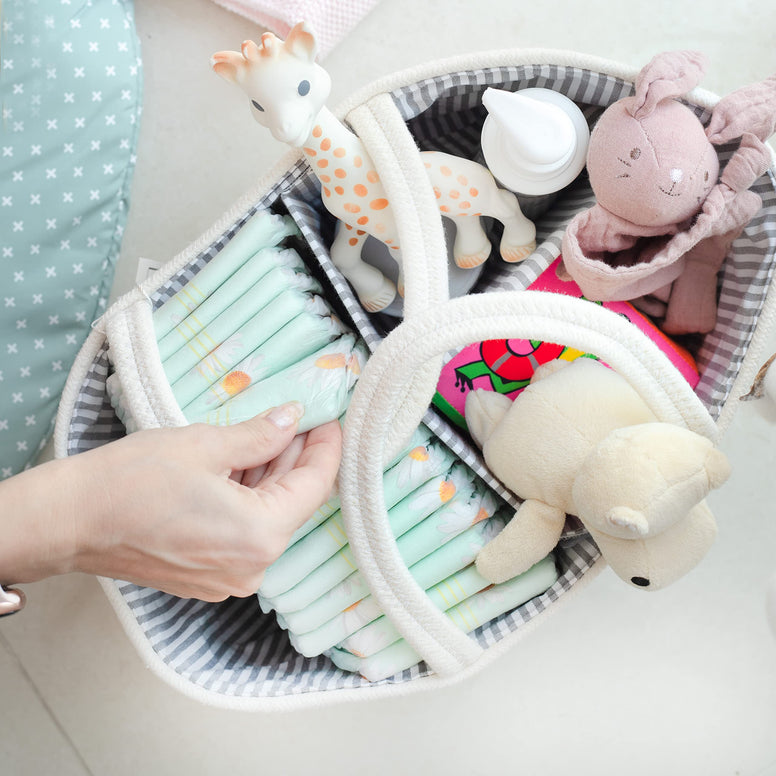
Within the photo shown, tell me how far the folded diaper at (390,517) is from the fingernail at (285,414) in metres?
0.12

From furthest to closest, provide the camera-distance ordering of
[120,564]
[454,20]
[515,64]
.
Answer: [454,20] → [515,64] → [120,564]

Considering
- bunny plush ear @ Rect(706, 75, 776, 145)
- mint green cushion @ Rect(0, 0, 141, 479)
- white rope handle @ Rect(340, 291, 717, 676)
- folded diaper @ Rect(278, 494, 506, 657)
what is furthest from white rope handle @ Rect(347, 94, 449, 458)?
mint green cushion @ Rect(0, 0, 141, 479)

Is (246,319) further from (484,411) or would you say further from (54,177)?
(54,177)

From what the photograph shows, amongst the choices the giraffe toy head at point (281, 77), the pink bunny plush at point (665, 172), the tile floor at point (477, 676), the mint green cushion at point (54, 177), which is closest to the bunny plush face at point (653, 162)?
the pink bunny plush at point (665, 172)

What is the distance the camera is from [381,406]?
60cm

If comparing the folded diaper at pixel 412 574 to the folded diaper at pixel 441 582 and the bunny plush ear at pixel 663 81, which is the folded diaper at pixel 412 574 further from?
the bunny plush ear at pixel 663 81

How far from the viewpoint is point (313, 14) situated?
0.83 metres

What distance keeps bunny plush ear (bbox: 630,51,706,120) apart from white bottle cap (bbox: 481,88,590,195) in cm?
6

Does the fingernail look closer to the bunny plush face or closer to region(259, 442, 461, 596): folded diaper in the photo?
region(259, 442, 461, 596): folded diaper

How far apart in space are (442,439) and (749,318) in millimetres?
303

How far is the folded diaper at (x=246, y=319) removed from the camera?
65 centimetres

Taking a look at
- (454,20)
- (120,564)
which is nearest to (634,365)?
(120,564)

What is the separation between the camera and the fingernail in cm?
57

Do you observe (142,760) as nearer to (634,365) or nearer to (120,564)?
(120,564)
